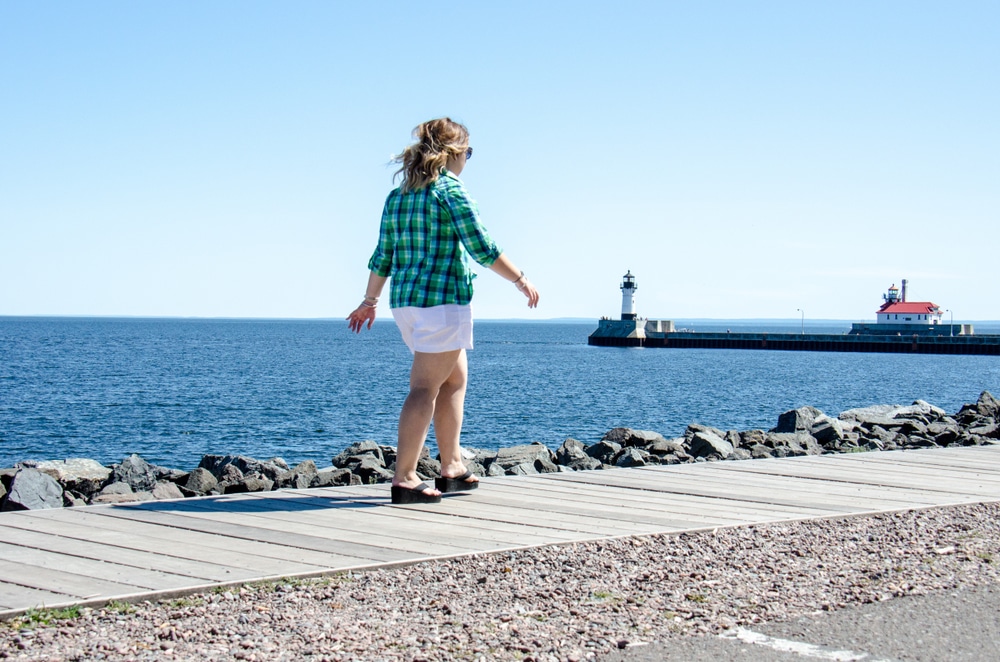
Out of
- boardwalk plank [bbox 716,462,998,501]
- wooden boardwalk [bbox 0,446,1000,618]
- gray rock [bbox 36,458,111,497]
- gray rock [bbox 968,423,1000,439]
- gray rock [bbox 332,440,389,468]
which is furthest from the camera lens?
gray rock [bbox 968,423,1000,439]

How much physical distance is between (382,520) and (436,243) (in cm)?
136

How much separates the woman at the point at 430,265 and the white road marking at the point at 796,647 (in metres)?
2.16

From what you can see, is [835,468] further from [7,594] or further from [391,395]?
[391,395]

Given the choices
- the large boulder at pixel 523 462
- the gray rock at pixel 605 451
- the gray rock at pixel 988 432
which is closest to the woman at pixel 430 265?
the large boulder at pixel 523 462

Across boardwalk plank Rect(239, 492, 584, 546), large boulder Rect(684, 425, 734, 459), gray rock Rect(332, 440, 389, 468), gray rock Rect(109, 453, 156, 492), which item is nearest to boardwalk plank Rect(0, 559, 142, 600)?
boardwalk plank Rect(239, 492, 584, 546)

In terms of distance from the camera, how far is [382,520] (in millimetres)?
4914

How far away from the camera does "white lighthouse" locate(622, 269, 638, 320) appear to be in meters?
99.4

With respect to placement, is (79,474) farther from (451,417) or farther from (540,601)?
(540,601)

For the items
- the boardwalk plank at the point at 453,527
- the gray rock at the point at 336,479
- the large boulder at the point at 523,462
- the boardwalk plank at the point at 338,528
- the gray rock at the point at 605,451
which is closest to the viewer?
the boardwalk plank at the point at 338,528

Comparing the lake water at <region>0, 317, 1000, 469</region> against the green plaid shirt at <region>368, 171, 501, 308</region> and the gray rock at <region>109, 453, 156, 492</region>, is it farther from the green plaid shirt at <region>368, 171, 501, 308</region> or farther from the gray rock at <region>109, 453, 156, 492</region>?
the green plaid shirt at <region>368, 171, 501, 308</region>

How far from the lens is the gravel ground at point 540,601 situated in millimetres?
3084

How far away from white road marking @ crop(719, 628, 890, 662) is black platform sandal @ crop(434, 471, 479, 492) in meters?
2.48

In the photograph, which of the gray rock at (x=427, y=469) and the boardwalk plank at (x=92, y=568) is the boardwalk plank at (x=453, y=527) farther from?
the gray rock at (x=427, y=469)

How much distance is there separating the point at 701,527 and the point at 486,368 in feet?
215
